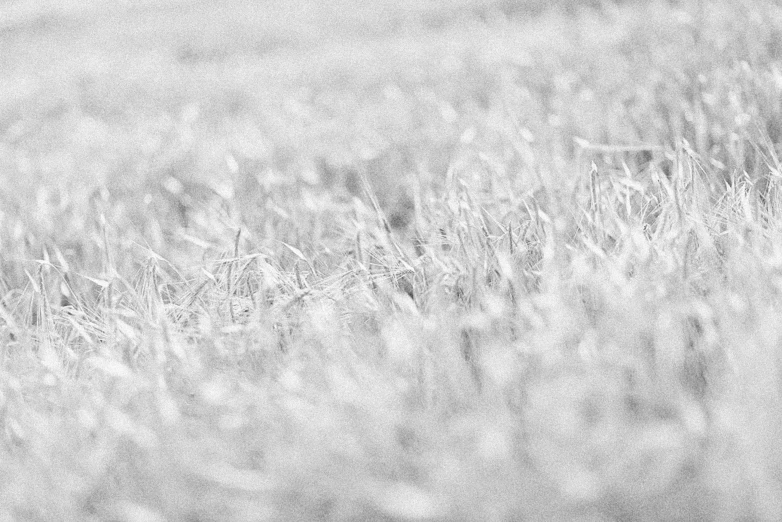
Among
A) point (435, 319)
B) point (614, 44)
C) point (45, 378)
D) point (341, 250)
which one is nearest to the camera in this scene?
point (435, 319)

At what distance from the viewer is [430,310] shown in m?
1.68

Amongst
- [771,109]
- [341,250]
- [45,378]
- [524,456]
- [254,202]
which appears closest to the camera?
[524,456]

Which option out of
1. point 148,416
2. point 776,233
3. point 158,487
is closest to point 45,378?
point 148,416

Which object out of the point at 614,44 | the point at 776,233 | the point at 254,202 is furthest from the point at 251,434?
the point at 614,44

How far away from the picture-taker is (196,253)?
2475 mm

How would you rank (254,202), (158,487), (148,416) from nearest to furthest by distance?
(158,487)
(148,416)
(254,202)

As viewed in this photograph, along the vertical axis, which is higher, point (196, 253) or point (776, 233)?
point (776, 233)

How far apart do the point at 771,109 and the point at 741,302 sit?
3.77 feet

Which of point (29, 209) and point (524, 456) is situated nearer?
point (524, 456)

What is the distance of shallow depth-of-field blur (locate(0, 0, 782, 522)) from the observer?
119 cm

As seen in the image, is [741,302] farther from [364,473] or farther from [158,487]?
[158,487]

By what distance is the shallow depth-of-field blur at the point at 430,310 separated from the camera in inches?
46.9

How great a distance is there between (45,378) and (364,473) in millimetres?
753

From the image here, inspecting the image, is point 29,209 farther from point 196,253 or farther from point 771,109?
point 771,109
